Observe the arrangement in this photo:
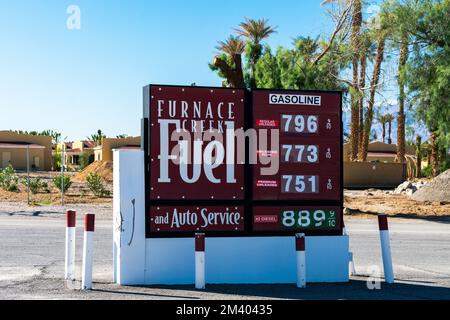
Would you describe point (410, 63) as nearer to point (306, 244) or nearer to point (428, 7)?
point (428, 7)

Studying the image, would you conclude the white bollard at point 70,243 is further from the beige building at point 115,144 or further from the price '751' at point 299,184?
the beige building at point 115,144

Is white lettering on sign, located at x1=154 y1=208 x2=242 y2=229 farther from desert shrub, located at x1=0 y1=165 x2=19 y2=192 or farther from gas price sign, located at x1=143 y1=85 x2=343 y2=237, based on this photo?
desert shrub, located at x1=0 y1=165 x2=19 y2=192

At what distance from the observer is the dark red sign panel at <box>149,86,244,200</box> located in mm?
9656

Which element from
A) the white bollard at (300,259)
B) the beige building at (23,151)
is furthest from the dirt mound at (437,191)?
the beige building at (23,151)

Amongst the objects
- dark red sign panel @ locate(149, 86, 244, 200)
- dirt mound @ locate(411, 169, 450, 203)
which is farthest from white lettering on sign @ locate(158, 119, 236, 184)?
dirt mound @ locate(411, 169, 450, 203)

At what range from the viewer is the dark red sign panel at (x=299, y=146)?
32.9 ft

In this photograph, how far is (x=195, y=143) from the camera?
32.0 ft

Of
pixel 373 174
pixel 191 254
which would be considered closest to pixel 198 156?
pixel 191 254

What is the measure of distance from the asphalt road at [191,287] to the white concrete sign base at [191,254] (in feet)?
1.00

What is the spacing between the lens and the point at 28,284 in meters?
9.33

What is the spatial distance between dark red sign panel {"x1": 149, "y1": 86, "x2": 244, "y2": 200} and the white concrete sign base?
1.22 feet
